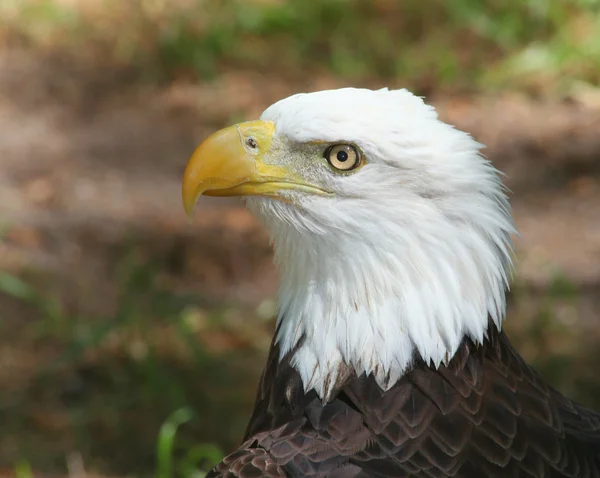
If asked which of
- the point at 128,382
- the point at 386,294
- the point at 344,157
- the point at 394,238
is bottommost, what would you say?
the point at 128,382

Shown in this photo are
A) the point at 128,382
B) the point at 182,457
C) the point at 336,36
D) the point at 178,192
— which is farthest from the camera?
the point at 336,36

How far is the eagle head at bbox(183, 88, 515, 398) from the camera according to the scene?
2.67 m

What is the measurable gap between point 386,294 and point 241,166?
0.54 m

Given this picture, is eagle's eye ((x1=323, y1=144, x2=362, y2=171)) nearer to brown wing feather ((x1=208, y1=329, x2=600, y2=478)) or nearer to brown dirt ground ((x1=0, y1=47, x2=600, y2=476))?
brown wing feather ((x1=208, y1=329, x2=600, y2=478))

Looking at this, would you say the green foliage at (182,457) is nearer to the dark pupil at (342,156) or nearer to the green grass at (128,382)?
the green grass at (128,382)

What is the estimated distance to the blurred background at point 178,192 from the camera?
17.4 feet

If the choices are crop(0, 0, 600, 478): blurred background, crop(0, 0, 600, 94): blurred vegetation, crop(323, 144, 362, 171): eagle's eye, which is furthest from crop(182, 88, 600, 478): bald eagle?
crop(0, 0, 600, 94): blurred vegetation

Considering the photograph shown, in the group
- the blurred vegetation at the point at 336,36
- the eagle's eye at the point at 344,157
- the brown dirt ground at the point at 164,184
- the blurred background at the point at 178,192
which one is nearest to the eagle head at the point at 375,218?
the eagle's eye at the point at 344,157

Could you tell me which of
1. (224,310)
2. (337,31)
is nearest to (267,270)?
(224,310)

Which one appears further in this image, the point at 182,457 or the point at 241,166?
the point at 182,457

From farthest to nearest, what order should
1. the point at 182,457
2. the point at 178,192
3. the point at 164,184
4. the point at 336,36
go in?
the point at 336,36
the point at 164,184
the point at 178,192
the point at 182,457

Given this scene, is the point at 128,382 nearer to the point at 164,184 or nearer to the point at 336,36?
the point at 164,184

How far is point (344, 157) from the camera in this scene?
8.93ft

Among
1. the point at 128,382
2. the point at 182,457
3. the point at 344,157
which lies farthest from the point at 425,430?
the point at 128,382
